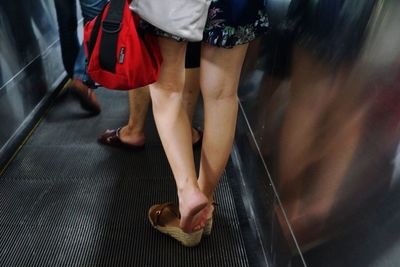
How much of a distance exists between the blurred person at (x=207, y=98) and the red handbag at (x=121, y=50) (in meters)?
0.04

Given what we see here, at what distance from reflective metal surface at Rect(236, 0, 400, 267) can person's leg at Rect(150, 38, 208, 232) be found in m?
0.22

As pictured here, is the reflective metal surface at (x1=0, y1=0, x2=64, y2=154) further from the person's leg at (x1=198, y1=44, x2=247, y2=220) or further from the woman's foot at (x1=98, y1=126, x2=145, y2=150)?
the person's leg at (x1=198, y1=44, x2=247, y2=220)

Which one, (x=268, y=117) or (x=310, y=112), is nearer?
(x=310, y=112)

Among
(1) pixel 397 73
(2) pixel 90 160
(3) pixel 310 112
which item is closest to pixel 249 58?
(3) pixel 310 112

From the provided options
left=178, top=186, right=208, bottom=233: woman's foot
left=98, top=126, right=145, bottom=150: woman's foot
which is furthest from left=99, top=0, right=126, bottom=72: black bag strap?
left=98, top=126, right=145, bottom=150: woman's foot

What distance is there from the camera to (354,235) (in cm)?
56

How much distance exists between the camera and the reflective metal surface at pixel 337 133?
0.49 m

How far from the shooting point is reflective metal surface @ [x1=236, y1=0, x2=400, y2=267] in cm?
49

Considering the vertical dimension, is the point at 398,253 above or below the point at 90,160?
above

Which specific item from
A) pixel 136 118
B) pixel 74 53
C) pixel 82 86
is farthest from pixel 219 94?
pixel 74 53

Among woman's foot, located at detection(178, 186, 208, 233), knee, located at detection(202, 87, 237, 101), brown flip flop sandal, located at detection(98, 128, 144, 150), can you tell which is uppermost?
knee, located at detection(202, 87, 237, 101)

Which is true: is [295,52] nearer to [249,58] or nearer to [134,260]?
[249,58]

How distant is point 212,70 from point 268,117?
325 millimetres

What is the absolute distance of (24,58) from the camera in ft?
5.27
